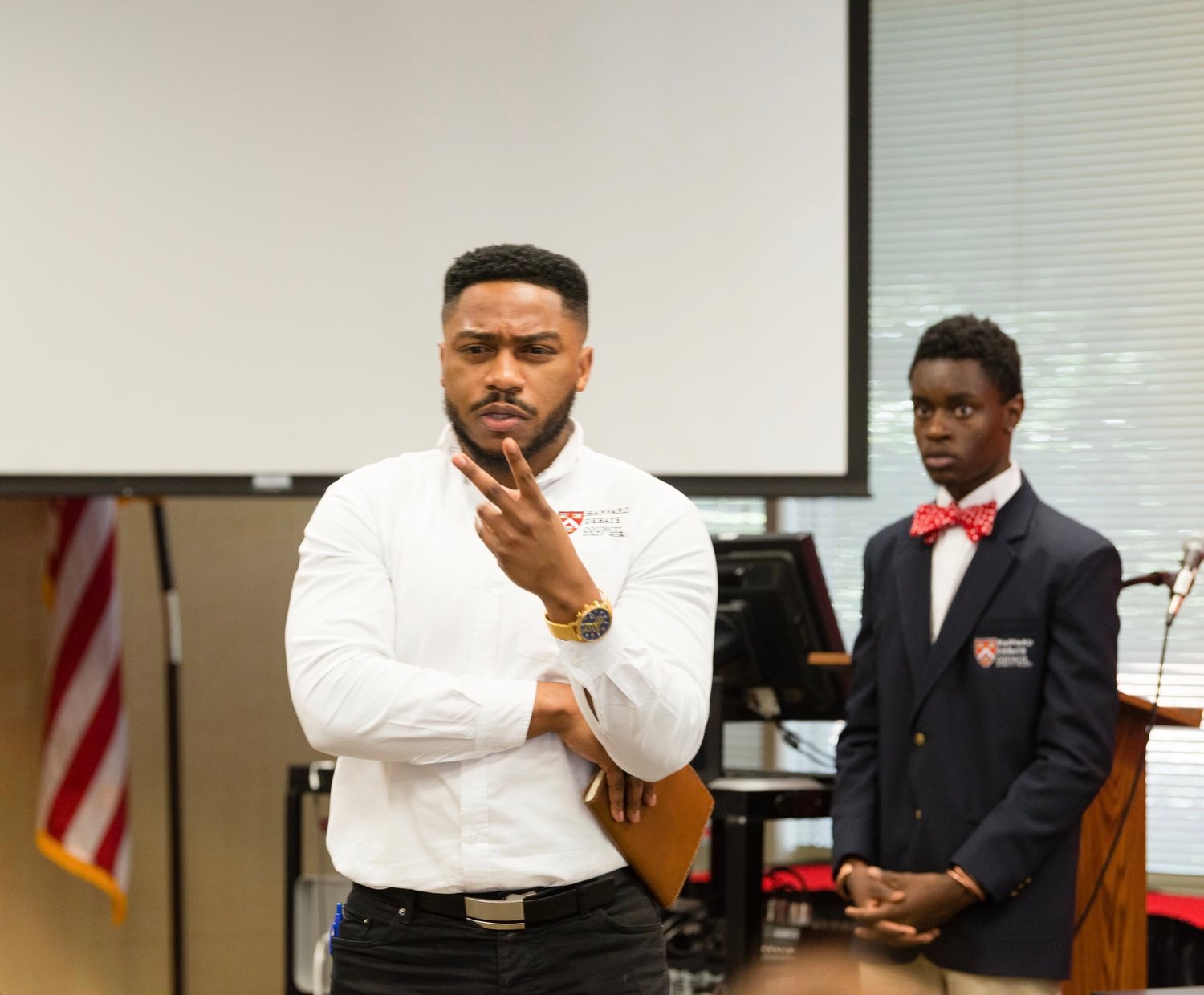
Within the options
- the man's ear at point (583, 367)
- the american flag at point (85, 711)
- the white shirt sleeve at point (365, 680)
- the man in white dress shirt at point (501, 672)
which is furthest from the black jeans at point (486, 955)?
the american flag at point (85, 711)

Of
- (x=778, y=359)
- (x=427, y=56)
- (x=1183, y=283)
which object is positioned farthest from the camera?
(x=1183, y=283)

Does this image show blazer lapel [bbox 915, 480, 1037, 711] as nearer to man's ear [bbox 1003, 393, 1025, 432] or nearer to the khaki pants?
man's ear [bbox 1003, 393, 1025, 432]

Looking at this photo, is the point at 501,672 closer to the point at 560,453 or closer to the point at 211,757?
the point at 560,453

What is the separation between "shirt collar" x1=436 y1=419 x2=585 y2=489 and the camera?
66.1 inches

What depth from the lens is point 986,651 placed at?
2104 millimetres

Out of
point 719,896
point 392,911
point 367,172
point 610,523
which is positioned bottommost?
point 719,896

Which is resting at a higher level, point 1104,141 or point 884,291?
point 1104,141

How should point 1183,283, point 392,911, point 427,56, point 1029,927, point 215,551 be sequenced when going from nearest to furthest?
point 392,911, point 1029,927, point 427,56, point 1183,283, point 215,551

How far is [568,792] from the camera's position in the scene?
155 cm

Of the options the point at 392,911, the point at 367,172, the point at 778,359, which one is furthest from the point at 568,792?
the point at 367,172

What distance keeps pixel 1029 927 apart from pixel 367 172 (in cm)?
219

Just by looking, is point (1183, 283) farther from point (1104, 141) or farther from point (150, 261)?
point (150, 261)

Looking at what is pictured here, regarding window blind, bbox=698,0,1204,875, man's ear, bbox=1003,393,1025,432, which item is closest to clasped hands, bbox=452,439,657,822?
man's ear, bbox=1003,393,1025,432

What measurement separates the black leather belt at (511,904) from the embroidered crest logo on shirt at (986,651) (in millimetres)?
856
